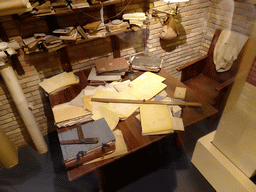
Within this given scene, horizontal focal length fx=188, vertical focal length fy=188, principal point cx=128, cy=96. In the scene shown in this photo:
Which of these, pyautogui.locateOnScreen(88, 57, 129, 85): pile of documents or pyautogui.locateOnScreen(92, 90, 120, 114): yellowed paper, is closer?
pyautogui.locateOnScreen(92, 90, 120, 114): yellowed paper

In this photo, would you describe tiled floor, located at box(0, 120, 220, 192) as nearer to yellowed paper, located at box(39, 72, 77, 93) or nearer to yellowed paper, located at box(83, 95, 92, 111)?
yellowed paper, located at box(83, 95, 92, 111)

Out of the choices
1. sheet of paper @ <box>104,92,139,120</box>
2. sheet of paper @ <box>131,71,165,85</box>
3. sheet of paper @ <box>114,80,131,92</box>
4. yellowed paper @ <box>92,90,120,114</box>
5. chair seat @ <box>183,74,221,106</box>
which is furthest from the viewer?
chair seat @ <box>183,74,221,106</box>

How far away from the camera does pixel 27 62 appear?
8.64ft

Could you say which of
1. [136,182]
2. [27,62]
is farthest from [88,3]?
[136,182]

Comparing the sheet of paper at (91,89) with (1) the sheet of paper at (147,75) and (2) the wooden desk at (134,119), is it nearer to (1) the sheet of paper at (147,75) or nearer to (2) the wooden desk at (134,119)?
(2) the wooden desk at (134,119)

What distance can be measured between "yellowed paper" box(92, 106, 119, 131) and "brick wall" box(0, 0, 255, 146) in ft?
3.86

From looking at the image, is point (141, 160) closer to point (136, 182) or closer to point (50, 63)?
point (136, 182)

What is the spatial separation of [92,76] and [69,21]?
32.4 inches

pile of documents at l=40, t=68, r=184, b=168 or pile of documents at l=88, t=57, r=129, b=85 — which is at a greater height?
Answer: pile of documents at l=88, t=57, r=129, b=85

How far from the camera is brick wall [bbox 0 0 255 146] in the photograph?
8.50ft

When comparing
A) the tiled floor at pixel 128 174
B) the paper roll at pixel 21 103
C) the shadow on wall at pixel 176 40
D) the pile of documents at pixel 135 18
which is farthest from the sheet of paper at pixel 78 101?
the shadow on wall at pixel 176 40

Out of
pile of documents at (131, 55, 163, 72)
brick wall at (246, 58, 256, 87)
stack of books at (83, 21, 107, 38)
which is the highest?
brick wall at (246, 58, 256, 87)

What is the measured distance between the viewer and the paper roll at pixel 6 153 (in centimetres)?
273

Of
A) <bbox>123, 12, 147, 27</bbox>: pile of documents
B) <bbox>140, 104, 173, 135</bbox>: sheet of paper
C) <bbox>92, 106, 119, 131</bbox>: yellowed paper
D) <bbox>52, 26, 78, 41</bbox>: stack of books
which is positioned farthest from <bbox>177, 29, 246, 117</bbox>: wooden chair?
<bbox>52, 26, 78, 41</bbox>: stack of books
